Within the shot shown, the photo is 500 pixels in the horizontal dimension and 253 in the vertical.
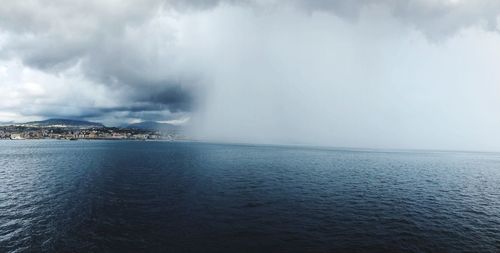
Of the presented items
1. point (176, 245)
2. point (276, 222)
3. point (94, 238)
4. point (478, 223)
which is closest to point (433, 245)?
point (478, 223)

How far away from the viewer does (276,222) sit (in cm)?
3956

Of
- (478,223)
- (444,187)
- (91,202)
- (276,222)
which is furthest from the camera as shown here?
(444,187)

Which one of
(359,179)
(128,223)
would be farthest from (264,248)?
(359,179)

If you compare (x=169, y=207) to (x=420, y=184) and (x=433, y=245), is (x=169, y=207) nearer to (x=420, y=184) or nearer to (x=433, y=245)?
(x=433, y=245)

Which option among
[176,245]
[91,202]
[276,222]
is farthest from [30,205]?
[276,222]

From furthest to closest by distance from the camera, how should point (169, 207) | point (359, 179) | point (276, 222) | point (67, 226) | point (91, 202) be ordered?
point (359, 179), point (91, 202), point (169, 207), point (276, 222), point (67, 226)

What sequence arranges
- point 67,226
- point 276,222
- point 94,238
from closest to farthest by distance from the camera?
point 94,238 → point 67,226 → point 276,222

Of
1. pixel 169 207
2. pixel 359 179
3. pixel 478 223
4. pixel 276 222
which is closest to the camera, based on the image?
pixel 276 222

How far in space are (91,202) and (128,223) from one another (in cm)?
1650

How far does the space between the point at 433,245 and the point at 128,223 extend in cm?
4027

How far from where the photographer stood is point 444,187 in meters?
75.7

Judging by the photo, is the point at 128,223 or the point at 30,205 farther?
the point at 30,205

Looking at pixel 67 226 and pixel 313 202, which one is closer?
pixel 67 226

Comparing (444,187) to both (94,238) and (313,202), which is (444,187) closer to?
(313,202)
